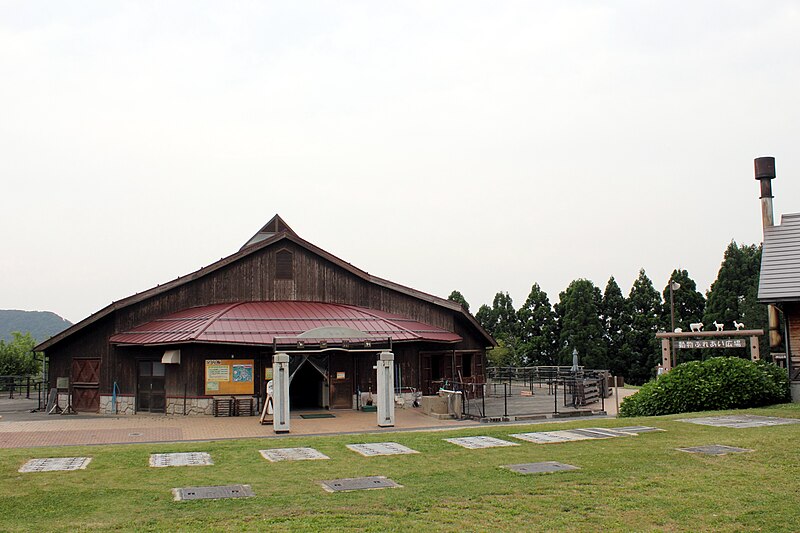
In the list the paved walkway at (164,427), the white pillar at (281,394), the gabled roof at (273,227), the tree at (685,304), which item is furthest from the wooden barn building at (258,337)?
the tree at (685,304)

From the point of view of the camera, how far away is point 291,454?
14164 mm

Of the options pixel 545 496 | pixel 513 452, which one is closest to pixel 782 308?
pixel 513 452

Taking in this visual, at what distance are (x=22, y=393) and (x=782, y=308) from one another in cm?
3302

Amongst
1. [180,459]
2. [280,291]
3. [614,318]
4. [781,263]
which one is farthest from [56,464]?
[614,318]

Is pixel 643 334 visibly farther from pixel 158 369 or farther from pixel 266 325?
pixel 158 369

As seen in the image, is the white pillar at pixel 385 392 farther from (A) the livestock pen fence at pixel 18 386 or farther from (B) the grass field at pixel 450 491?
(A) the livestock pen fence at pixel 18 386

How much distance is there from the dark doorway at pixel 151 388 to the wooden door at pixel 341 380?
5.60 meters

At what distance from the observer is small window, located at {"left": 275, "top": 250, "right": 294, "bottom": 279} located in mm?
29625

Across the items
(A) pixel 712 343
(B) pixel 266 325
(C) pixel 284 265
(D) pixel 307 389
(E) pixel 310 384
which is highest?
(C) pixel 284 265

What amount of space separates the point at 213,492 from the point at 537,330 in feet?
144

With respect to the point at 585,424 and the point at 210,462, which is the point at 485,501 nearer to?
the point at 210,462

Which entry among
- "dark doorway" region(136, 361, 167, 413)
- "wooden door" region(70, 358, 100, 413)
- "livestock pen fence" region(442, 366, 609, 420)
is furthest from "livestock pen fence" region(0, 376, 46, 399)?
"livestock pen fence" region(442, 366, 609, 420)

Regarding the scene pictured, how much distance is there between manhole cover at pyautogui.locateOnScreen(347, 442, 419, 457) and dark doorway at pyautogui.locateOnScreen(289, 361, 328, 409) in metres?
11.5

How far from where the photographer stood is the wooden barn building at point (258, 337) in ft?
81.3
